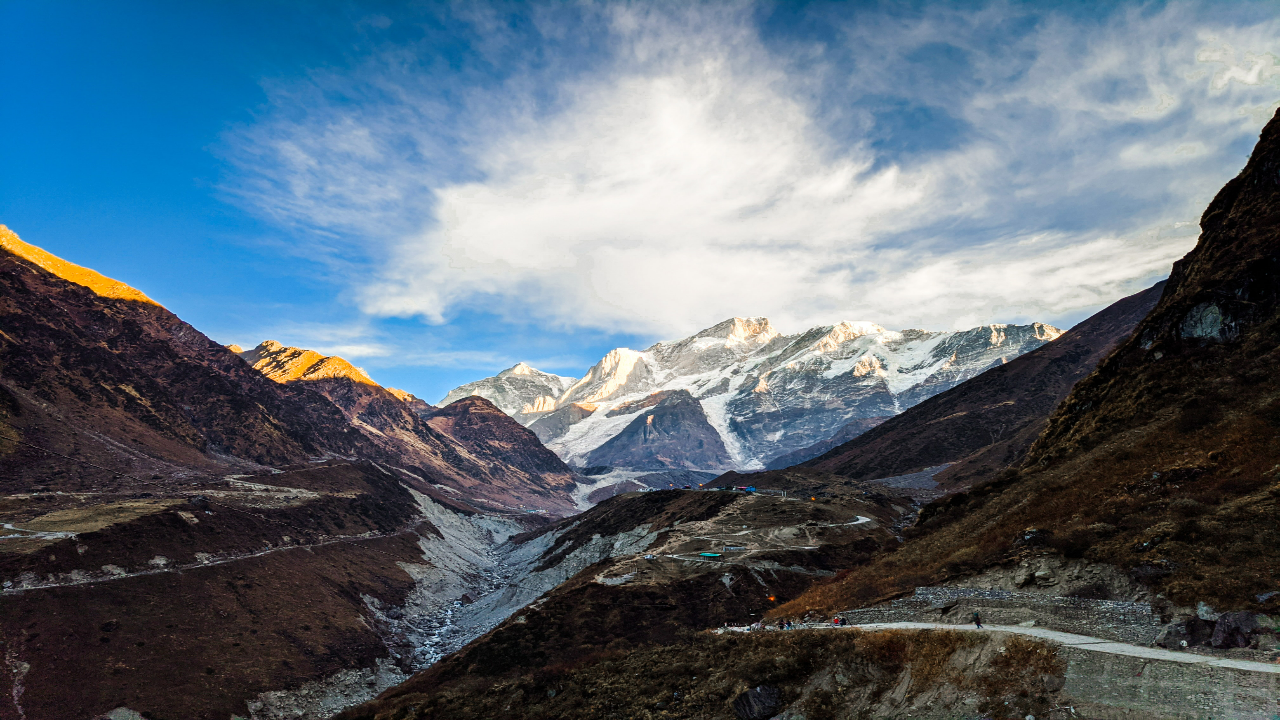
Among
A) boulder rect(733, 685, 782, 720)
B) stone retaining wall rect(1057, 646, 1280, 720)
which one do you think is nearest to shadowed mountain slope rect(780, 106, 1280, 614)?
stone retaining wall rect(1057, 646, 1280, 720)

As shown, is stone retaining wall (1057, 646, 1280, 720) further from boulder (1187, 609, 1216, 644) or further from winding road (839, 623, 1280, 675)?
boulder (1187, 609, 1216, 644)

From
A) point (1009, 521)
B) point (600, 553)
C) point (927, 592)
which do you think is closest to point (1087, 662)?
point (927, 592)

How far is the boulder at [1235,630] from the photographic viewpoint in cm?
1903

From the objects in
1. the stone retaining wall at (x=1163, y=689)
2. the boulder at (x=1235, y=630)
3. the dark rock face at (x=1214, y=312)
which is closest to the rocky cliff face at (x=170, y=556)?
the stone retaining wall at (x=1163, y=689)

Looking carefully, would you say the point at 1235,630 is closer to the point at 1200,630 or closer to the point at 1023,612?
the point at 1200,630

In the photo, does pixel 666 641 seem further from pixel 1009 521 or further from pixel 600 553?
pixel 600 553

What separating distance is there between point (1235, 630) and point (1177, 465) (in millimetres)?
21422

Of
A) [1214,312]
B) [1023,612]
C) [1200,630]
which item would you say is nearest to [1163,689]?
[1200,630]

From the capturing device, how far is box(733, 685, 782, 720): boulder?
88.0 ft

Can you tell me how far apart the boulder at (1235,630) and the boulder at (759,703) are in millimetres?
17117

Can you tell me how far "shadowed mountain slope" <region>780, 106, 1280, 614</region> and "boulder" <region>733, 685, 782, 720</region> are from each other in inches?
581

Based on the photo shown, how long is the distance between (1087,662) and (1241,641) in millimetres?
5019

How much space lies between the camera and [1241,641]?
19.0 m

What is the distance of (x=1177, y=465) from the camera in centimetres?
3550
